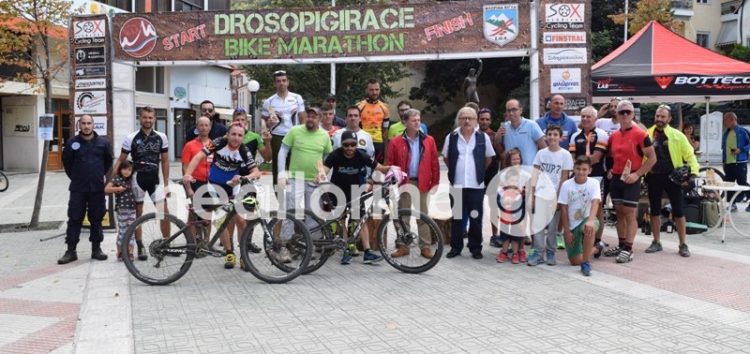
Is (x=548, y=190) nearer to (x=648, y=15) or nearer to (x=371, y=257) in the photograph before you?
(x=371, y=257)

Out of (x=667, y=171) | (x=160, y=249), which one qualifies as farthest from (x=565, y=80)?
(x=160, y=249)

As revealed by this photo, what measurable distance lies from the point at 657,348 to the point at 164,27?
30.1ft

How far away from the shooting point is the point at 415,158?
7.62 m

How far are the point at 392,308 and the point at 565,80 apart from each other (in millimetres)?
5607

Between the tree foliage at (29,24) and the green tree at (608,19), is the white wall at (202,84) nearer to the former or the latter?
the green tree at (608,19)

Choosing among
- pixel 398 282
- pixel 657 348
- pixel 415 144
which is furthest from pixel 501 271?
pixel 657 348

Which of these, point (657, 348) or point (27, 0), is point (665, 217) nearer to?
point (657, 348)

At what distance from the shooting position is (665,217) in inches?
382

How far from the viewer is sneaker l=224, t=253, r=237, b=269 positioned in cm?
686

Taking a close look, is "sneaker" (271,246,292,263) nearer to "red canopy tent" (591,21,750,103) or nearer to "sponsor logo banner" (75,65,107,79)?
"sponsor logo banner" (75,65,107,79)

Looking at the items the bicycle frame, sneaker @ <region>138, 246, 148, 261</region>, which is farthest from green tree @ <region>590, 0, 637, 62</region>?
sneaker @ <region>138, 246, 148, 261</region>

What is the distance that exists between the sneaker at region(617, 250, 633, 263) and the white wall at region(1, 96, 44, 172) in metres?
21.7

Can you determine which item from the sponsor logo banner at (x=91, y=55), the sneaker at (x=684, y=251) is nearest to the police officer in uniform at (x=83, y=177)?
the sponsor logo banner at (x=91, y=55)

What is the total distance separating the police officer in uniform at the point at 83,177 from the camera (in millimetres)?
7465
